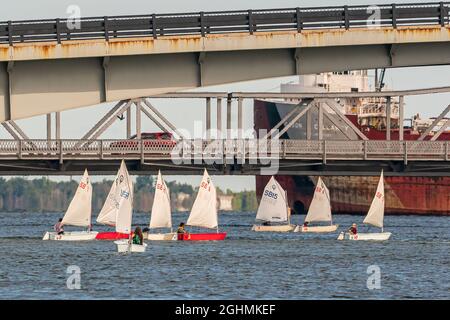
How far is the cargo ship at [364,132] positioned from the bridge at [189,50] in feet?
314

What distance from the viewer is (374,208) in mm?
109250

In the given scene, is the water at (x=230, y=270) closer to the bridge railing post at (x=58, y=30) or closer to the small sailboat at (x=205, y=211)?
the small sailboat at (x=205, y=211)

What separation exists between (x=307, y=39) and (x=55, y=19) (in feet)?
34.9

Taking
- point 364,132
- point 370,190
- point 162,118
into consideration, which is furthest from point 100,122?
point 370,190

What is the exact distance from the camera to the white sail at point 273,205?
12288cm

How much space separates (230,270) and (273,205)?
51520 millimetres

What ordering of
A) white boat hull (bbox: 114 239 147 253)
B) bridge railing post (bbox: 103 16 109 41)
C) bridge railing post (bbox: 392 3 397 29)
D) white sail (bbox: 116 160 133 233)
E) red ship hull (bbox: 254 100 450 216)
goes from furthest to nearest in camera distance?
red ship hull (bbox: 254 100 450 216) → white sail (bbox: 116 160 133 233) → white boat hull (bbox: 114 239 147 253) → bridge railing post (bbox: 392 3 397 29) → bridge railing post (bbox: 103 16 109 41)

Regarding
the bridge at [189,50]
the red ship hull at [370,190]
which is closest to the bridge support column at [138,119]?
the bridge at [189,50]

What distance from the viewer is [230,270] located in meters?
72.1

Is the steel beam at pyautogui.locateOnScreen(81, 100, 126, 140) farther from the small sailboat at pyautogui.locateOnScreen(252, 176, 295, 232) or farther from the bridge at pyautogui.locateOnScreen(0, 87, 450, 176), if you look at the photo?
the small sailboat at pyautogui.locateOnScreen(252, 176, 295, 232)

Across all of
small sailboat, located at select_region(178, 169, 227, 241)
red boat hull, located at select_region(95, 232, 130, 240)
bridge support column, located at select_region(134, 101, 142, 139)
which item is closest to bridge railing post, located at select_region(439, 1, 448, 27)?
small sailboat, located at select_region(178, 169, 227, 241)

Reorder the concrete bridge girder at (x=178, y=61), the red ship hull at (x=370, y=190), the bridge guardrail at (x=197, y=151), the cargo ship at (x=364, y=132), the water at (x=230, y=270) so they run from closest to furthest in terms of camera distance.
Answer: the water at (x=230, y=270) → the concrete bridge girder at (x=178, y=61) → the bridge guardrail at (x=197, y=151) → the cargo ship at (x=364, y=132) → the red ship hull at (x=370, y=190)

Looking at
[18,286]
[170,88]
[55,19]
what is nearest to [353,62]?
[170,88]

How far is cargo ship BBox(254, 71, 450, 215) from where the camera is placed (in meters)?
172
